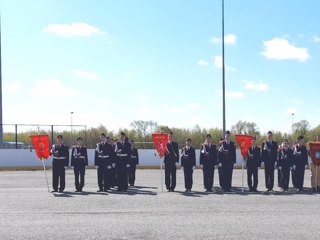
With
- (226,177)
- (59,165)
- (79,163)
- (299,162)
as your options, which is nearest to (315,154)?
(299,162)

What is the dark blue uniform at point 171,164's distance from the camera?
17.2 metres

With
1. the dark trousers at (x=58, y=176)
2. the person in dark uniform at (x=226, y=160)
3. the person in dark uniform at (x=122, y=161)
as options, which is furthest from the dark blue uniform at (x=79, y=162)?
the person in dark uniform at (x=226, y=160)

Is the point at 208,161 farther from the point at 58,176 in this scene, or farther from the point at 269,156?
the point at 58,176

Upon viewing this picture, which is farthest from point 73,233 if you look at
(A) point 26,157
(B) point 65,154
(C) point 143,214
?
(A) point 26,157

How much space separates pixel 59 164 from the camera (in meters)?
17.3

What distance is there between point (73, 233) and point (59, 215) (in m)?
2.26

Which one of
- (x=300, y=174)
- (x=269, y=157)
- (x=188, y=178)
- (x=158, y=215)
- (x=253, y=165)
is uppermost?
(x=269, y=157)

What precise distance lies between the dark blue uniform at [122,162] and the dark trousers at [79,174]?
1.24m

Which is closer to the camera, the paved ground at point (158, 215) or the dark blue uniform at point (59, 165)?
the paved ground at point (158, 215)

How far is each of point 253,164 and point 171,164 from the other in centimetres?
285

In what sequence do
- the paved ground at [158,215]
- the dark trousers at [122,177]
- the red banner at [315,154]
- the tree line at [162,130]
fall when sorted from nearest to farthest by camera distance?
the paved ground at [158,215] → the dark trousers at [122,177] → the red banner at [315,154] → the tree line at [162,130]

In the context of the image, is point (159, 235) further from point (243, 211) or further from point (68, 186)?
point (68, 186)

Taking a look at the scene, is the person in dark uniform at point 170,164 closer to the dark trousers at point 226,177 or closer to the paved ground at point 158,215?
the paved ground at point 158,215

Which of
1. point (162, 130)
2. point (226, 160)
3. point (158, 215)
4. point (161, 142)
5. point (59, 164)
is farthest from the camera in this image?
point (162, 130)
